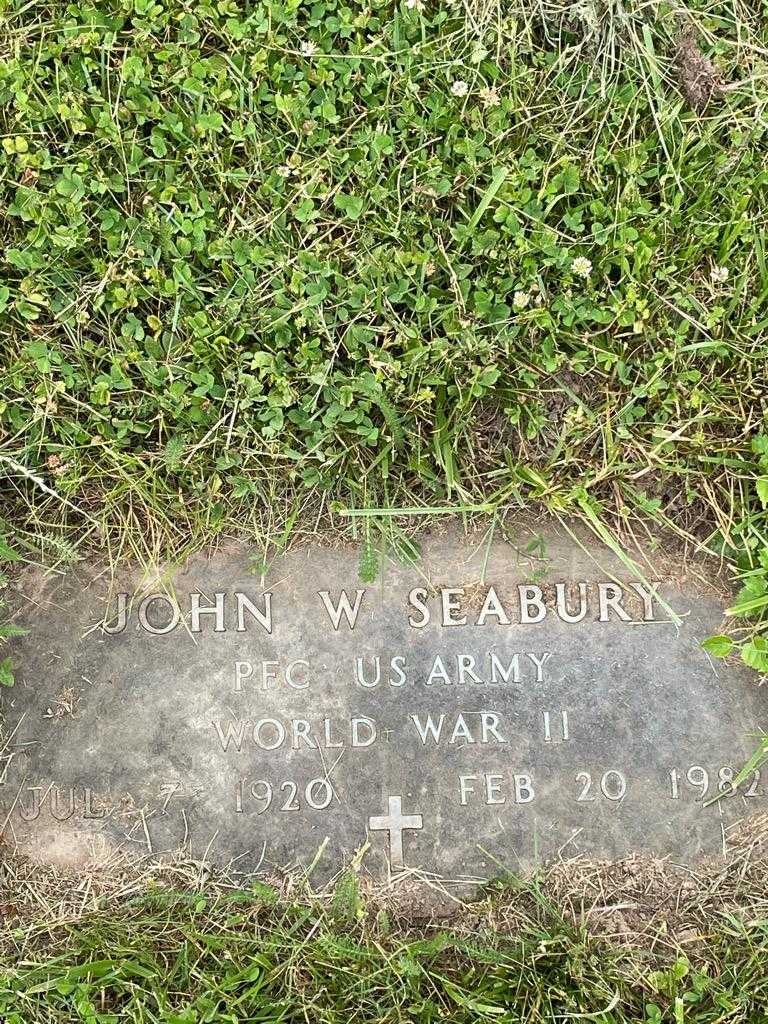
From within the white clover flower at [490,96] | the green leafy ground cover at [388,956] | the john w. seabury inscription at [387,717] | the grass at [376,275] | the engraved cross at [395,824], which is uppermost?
the white clover flower at [490,96]

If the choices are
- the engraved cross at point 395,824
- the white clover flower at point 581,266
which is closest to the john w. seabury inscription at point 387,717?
the engraved cross at point 395,824

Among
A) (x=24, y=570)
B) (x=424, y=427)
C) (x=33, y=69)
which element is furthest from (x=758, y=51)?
(x=24, y=570)

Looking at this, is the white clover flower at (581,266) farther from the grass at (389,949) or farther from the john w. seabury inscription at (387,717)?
the grass at (389,949)

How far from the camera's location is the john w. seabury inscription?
7.54ft

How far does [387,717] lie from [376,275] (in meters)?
1.26

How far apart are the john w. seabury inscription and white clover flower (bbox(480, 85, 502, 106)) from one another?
4.15 ft

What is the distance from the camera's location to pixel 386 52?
2361 mm

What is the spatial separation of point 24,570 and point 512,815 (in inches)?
62.6

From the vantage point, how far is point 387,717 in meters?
2.32

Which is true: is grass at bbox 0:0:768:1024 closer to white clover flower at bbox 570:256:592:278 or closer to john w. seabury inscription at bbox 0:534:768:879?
white clover flower at bbox 570:256:592:278

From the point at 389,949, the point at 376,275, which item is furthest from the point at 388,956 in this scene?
the point at 376,275

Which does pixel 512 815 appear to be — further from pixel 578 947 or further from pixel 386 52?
pixel 386 52

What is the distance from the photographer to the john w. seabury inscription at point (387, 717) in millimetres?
2297

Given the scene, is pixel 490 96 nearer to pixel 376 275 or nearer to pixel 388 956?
pixel 376 275
